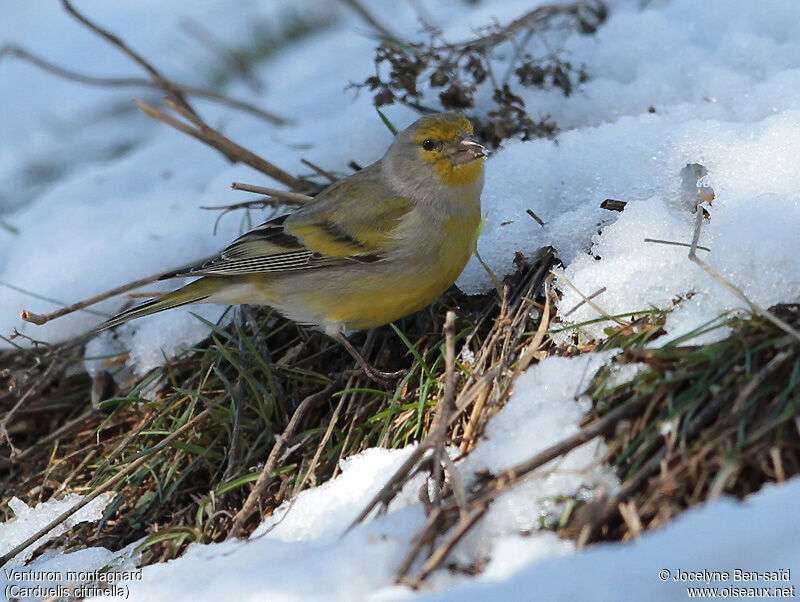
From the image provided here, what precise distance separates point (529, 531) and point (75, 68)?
7.26m

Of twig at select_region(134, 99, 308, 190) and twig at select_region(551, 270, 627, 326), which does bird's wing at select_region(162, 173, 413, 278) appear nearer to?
twig at select_region(134, 99, 308, 190)

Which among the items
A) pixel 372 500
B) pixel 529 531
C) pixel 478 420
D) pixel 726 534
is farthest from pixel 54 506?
pixel 726 534

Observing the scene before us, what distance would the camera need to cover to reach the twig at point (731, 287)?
2.48m

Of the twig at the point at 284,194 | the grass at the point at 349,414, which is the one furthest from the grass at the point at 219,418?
the twig at the point at 284,194

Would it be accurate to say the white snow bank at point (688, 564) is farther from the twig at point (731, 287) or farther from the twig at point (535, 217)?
the twig at point (535, 217)

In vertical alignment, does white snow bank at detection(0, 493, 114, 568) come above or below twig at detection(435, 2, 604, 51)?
below

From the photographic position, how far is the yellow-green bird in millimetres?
3881

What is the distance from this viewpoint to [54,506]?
378 centimetres

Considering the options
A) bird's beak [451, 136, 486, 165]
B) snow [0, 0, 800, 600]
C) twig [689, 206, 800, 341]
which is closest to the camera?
snow [0, 0, 800, 600]

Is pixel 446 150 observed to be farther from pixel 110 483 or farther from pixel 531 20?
pixel 110 483

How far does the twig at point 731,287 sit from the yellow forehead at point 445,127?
1291mm

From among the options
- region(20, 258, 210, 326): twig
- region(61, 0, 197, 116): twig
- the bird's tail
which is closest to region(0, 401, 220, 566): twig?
the bird's tail

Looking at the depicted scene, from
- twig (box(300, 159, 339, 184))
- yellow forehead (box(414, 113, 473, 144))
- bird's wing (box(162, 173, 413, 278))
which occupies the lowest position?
bird's wing (box(162, 173, 413, 278))

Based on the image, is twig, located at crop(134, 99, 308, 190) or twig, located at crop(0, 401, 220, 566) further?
A: twig, located at crop(134, 99, 308, 190)
